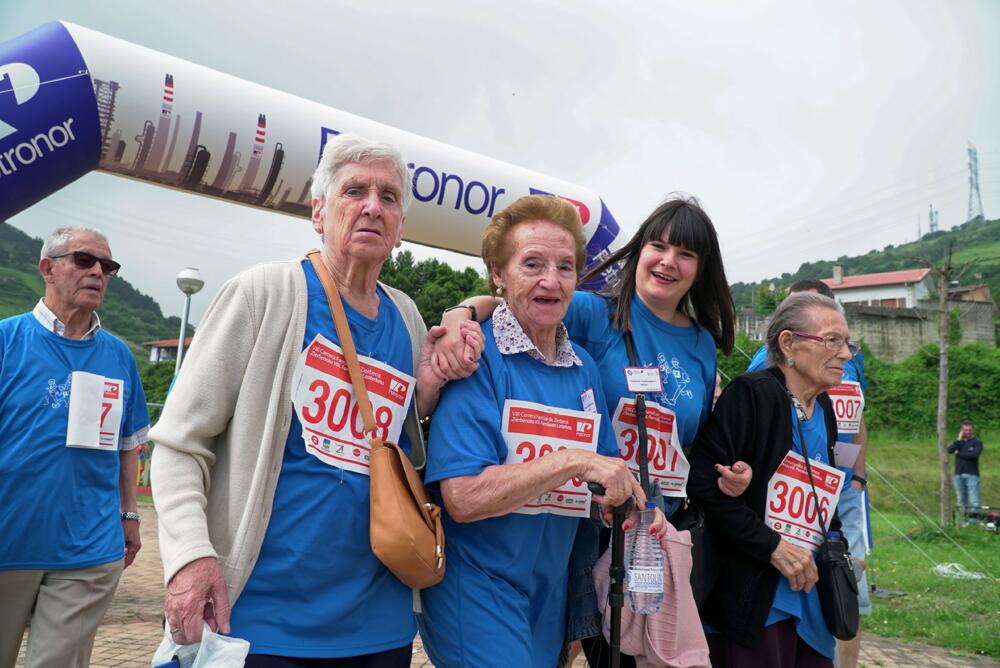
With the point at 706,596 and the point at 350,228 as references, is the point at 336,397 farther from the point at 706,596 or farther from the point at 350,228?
the point at 706,596

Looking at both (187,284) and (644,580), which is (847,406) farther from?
(187,284)

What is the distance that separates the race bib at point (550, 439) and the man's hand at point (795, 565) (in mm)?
812

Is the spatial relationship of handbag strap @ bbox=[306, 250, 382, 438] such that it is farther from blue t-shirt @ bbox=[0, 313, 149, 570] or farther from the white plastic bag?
blue t-shirt @ bbox=[0, 313, 149, 570]

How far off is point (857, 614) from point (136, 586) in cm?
753

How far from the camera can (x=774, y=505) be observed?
260 centimetres

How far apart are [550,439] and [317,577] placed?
71 cm

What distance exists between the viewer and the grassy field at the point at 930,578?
22.0ft

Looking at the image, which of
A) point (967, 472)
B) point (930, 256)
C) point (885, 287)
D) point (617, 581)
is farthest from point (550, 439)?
point (885, 287)

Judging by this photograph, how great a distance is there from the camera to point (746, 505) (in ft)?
8.39

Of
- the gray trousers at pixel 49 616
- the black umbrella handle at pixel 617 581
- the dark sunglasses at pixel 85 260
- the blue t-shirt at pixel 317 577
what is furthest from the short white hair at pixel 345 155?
the gray trousers at pixel 49 616

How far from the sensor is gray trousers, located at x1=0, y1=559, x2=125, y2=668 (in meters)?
3.25

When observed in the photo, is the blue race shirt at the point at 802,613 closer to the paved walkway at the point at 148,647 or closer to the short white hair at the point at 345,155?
the short white hair at the point at 345,155

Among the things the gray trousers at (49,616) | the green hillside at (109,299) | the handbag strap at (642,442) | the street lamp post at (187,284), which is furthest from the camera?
the green hillside at (109,299)

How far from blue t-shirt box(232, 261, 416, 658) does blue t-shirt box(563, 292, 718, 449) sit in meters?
1.04
